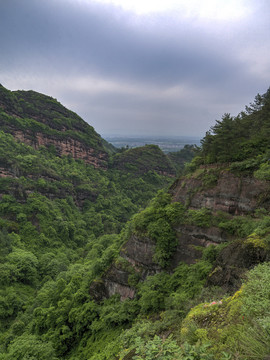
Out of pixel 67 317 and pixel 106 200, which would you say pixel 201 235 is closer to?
pixel 67 317

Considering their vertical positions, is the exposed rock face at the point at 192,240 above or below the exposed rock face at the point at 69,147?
below

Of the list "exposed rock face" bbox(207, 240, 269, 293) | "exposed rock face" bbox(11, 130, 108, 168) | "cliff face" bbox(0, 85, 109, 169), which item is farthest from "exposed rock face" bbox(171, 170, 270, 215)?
"cliff face" bbox(0, 85, 109, 169)

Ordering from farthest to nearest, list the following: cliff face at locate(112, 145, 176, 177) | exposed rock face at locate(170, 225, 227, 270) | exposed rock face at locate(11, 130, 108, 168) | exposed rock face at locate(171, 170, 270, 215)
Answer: cliff face at locate(112, 145, 176, 177), exposed rock face at locate(11, 130, 108, 168), exposed rock face at locate(170, 225, 227, 270), exposed rock face at locate(171, 170, 270, 215)

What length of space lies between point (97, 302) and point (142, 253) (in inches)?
263

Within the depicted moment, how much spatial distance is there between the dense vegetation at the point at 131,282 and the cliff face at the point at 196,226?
457mm

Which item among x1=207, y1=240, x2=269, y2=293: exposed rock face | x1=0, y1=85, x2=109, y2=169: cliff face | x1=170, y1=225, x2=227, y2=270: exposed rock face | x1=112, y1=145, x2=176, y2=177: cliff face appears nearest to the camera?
x1=207, y1=240, x2=269, y2=293: exposed rock face

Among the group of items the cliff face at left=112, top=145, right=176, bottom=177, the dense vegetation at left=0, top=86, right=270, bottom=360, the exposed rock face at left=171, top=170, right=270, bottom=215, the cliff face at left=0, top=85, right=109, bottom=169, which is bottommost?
the dense vegetation at left=0, top=86, right=270, bottom=360

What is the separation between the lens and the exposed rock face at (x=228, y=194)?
58.5 feet

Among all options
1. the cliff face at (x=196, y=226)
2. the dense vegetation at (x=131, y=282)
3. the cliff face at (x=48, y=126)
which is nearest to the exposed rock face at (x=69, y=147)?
the cliff face at (x=48, y=126)

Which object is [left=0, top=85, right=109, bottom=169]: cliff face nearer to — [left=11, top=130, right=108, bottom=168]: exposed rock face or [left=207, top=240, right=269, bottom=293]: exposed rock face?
[left=11, top=130, right=108, bottom=168]: exposed rock face

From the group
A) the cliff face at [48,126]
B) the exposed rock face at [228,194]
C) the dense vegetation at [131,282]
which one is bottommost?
the dense vegetation at [131,282]

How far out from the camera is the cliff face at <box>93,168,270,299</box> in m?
18.2

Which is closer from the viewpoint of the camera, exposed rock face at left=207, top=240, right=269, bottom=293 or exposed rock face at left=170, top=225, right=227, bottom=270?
exposed rock face at left=207, top=240, right=269, bottom=293

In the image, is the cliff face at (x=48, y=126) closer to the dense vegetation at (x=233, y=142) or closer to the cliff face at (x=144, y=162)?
the cliff face at (x=144, y=162)
